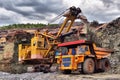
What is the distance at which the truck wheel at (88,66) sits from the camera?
21016 mm

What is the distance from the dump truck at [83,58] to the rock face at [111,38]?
2.54 feet

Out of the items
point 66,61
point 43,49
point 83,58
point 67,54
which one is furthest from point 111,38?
point 43,49

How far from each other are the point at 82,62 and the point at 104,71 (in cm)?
225

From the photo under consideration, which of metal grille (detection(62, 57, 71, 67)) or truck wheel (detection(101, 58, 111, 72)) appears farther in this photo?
truck wheel (detection(101, 58, 111, 72))

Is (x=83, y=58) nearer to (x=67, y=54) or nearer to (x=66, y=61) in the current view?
(x=66, y=61)

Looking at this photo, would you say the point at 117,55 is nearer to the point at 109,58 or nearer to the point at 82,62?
the point at 109,58

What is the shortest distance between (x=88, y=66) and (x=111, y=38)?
445 cm

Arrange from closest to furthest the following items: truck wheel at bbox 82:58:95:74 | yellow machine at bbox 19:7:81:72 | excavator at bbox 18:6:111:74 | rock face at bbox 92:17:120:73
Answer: truck wheel at bbox 82:58:95:74 < excavator at bbox 18:6:111:74 < rock face at bbox 92:17:120:73 < yellow machine at bbox 19:7:81:72

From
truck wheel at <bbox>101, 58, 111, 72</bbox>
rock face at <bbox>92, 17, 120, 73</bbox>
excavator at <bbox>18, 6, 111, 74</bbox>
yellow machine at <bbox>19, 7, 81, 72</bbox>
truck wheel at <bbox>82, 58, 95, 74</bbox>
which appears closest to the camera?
truck wheel at <bbox>82, 58, 95, 74</bbox>

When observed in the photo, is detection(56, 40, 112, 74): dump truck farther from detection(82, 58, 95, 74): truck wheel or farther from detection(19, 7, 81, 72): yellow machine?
detection(19, 7, 81, 72): yellow machine

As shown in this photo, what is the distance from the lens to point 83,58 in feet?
68.8

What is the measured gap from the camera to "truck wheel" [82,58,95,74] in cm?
2102

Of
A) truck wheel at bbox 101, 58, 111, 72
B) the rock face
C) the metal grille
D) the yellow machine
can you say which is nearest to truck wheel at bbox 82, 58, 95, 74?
truck wheel at bbox 101, 58, 111, 72

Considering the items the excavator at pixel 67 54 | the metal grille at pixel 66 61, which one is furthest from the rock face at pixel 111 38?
the metal grille at pixel 66 61
